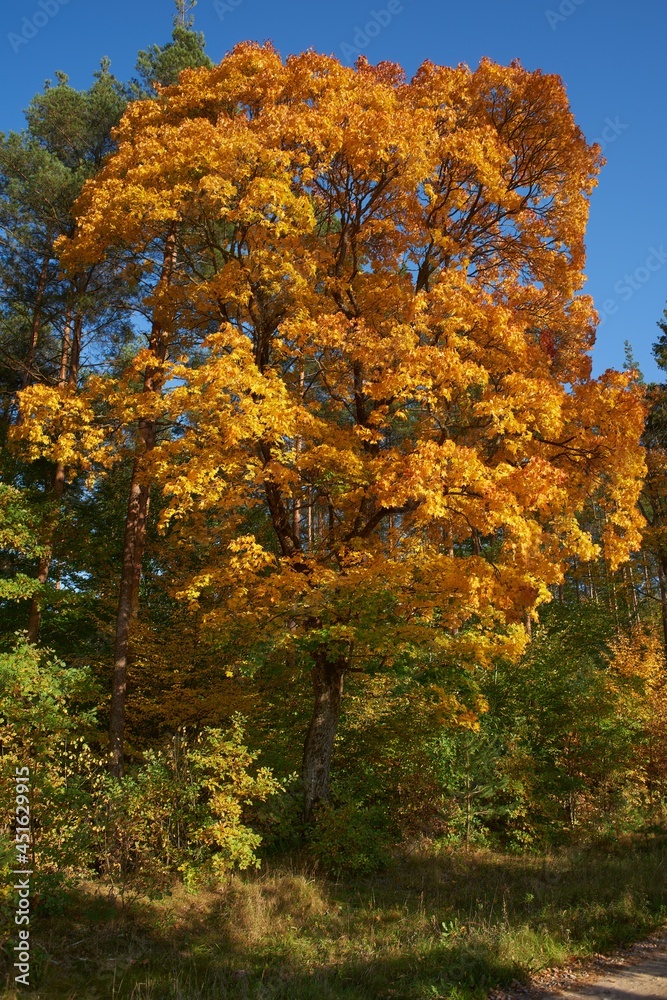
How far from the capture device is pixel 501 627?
9.88 metres

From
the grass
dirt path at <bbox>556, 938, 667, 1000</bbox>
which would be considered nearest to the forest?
the grass

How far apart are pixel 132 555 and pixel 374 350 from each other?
5.95 metres

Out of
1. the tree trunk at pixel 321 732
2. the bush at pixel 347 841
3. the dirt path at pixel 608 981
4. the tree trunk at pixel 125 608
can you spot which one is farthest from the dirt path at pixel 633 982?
the tree trunk at pixel 125 608

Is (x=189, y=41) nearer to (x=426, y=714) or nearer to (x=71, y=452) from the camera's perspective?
(x=71, y=452)

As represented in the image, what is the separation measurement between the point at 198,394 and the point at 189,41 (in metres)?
13.0

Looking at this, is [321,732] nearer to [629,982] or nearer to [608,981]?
[608,981]

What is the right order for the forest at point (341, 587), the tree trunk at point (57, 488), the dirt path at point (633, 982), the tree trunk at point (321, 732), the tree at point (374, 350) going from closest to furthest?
1. the dirt path at point (633, 982)
2. the forest at point (341, 587)
3. the tree at point (374, 350)
4. the tree trunk at point (321, 732)
5. the tree trunk at point (57, 488)

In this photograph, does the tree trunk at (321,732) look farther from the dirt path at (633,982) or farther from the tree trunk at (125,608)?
the dirt path at (633,982)

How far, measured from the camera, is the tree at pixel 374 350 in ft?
28.1

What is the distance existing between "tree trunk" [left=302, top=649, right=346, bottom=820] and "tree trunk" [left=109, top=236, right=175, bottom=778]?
2991 millimetres

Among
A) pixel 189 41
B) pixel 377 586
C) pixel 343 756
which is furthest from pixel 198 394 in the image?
pixel 189 41

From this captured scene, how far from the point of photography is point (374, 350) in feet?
29.5

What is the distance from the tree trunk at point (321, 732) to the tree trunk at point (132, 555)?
2.99 m

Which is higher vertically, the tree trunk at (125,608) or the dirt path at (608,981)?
the tree trunk at (125,608)
